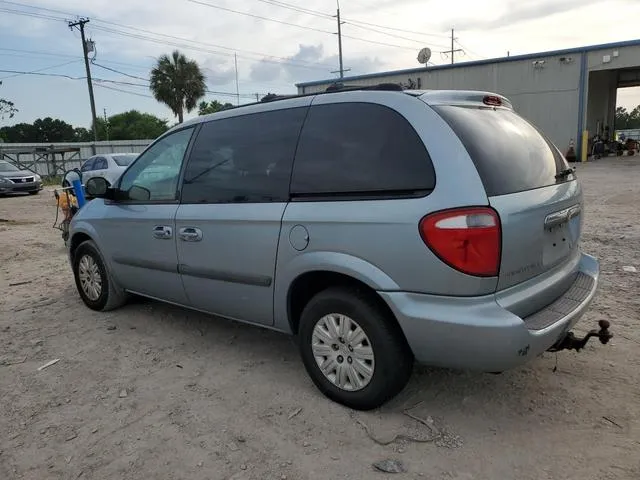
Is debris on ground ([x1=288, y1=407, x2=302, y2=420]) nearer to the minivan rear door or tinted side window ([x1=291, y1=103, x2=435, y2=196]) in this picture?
tinted side window ([x1=291, y1=103, x2=435, y2=196])

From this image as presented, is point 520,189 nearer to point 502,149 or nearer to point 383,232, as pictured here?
point 502,149

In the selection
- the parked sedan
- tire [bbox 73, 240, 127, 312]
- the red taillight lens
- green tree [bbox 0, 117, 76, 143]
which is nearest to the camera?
the red taillight lens

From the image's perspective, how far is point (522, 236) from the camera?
2.61 m

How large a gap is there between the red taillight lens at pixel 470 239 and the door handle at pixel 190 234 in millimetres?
1844

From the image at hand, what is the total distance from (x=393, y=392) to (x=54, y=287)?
15.9ft

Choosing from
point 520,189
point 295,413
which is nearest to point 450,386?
point 295,413

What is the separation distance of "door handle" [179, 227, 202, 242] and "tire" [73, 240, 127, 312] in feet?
4.65

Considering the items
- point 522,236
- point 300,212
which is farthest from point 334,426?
point 522,236

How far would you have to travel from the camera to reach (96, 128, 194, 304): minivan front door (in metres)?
3.99

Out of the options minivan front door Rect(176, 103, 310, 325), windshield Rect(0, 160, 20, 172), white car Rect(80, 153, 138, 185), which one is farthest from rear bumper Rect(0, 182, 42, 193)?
minivan front door Rect(176, 103, 310, 325)

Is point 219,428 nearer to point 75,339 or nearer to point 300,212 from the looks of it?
point 300,212

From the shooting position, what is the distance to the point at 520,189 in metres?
2.71

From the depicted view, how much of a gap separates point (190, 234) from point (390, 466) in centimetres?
210

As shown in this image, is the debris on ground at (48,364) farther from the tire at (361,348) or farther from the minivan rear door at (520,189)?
the minivan rear door at (520,189)
